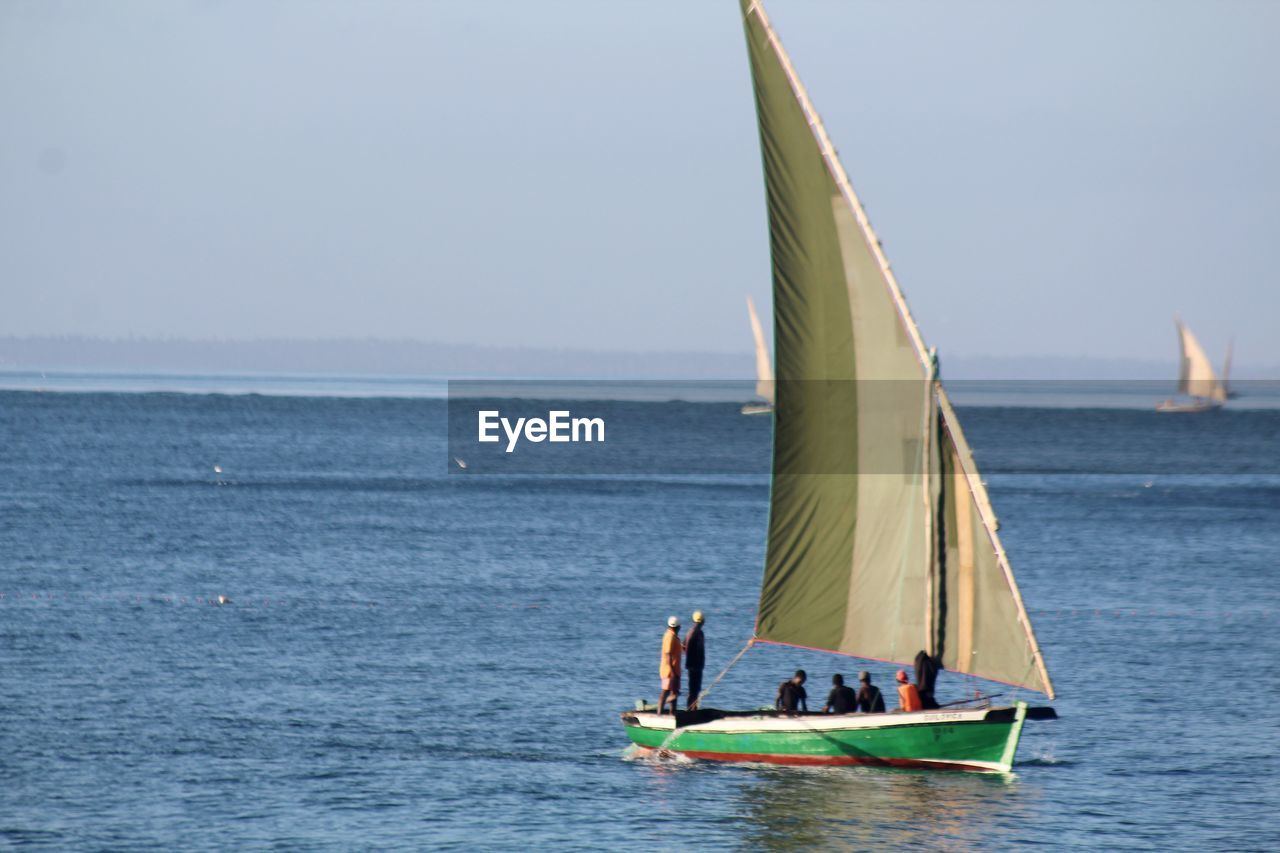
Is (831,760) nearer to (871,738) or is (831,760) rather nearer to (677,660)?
(871,738)

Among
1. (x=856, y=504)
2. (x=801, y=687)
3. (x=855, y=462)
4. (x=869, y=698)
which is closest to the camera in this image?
(x=855, y=462)

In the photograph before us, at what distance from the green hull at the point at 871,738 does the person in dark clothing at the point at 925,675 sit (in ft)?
2.23

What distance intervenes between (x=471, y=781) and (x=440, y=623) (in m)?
23.5

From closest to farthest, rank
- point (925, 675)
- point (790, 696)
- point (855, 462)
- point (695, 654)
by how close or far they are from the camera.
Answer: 1. point (925, 675)
2. point (855, 462)
3. point (695, 654)
4. point (790, 696)

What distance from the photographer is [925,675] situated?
117 ft

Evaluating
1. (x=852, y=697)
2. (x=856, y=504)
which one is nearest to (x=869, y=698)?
(x=852, y=697)

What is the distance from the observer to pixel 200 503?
108 metres

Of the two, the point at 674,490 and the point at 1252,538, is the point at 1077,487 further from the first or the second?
the point at 1252,538

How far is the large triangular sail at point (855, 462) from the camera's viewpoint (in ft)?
112

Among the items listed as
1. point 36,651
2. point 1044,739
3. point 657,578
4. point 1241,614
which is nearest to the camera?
point 1044,739

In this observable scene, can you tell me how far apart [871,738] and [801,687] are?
2.16 metres

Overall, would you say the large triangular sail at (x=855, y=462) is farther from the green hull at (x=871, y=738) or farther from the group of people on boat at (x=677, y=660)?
the group of people on boat at (x=677, y=660)

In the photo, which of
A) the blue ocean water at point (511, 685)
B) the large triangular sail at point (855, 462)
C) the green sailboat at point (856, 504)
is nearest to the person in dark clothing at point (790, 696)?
the green sailboat at point (856, 504)

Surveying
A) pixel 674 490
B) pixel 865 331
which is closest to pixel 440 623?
pixel 865 331
